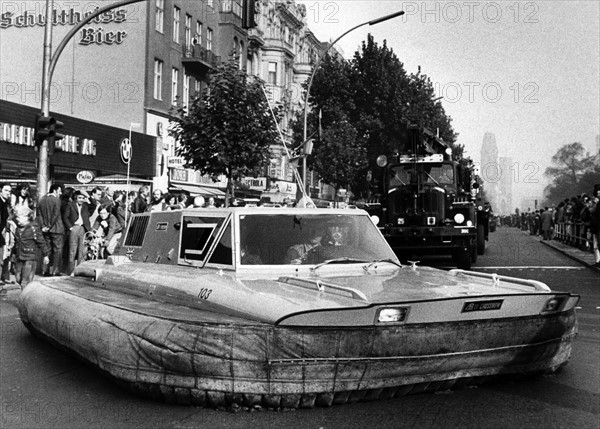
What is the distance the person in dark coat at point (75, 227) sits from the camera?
1488 centimetres

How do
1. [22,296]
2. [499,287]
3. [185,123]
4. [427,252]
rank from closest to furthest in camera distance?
[499,287] < [22,296] < [427,252] < [185,123]

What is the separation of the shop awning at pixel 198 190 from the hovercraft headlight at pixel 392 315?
32.4 metres

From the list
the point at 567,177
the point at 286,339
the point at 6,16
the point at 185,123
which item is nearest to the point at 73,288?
the point at 286,339

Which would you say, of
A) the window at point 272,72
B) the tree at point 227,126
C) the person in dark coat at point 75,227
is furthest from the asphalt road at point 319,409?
the window at point 272,72

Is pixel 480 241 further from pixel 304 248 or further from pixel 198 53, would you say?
pixel 198 53

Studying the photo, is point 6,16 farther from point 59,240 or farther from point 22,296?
point 22,296

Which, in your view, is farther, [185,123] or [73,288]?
[185,123]

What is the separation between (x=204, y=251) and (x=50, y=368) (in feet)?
5.43

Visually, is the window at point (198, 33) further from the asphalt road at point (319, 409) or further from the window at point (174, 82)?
the asphalt road at point (319, 409)

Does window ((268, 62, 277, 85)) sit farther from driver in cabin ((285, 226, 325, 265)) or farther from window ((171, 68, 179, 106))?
driver in cabin ((285, 226, 325, 265))

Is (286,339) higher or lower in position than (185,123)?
lower

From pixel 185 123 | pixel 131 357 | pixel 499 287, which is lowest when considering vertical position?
pixel 131 357

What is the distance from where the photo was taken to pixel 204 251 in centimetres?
658

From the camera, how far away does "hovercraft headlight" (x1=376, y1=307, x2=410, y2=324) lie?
466cm
